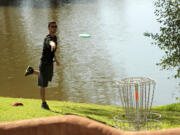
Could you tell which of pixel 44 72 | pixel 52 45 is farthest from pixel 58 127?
pixel 44 72

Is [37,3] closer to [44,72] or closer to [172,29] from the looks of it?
[172,29]

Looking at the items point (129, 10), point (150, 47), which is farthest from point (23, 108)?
point (129, 10)

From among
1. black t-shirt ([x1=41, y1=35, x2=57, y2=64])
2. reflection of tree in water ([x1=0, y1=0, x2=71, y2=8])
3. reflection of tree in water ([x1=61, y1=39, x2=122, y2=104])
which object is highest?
reflection of tree in water ([x1=0, y1=0, x2=71, y2=8])

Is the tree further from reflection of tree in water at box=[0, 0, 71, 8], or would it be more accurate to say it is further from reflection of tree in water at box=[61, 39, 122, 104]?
reflection of tree in water at box=[0, 0, 71, 8]

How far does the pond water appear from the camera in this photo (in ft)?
54.7

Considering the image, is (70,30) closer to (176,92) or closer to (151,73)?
(151,73)

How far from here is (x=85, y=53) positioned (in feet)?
74.7

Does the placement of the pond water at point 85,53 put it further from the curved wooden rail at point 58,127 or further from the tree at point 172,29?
the curved wooden rail at point 58,127

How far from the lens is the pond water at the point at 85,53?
16.7 metres

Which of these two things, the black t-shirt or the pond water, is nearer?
the black t-shirt

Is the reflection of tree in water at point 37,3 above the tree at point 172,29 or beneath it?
above

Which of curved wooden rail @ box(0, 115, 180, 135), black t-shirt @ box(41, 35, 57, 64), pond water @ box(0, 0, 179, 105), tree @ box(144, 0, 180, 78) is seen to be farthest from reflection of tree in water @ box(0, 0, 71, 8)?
curved wooden rail @ box(0, 115, 180, 135)

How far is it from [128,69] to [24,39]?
8.87 metres

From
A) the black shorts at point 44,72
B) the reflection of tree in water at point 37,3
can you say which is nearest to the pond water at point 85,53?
the reflection of tree in water at point 37,3
